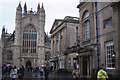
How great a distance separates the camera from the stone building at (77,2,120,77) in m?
15.6

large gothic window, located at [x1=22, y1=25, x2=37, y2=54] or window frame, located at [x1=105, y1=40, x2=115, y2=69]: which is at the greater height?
large gothic window, located at [x1=22, y1=25, x2=37, y2=54]

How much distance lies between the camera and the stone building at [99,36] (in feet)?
51.3

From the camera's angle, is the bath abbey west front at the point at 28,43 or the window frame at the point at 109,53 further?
the bath abbey west front at the point at 28,43

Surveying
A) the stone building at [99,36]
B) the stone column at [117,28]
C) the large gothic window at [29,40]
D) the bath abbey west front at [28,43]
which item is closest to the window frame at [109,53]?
the stone building at [99,36]

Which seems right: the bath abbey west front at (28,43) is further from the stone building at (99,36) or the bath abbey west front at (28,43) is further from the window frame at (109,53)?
the window frame at (109,53)

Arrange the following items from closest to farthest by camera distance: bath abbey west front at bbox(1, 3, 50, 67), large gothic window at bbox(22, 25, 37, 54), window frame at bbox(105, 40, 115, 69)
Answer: window frame at bbox(105, 40, 115, 69)
bath abbey west front at bbox(1, 3, 50, 67)
large gothic window at bbox(22, 25, 37, 54)

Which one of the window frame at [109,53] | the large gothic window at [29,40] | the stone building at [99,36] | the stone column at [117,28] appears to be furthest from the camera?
the large gothic window at [29,40]

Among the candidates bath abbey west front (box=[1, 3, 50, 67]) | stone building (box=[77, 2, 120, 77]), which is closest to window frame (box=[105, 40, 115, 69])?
stone building (box=[77, 2, 120, 77])

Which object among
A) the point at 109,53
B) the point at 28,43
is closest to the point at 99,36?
the point at 109,53

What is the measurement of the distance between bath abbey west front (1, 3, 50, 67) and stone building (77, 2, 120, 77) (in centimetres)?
4280

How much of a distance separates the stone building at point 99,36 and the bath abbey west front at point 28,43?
42.8 meters

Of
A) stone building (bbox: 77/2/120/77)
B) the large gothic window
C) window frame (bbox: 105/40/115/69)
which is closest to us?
stone building (bbox: 77/2/120/77)

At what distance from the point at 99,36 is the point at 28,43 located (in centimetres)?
4979

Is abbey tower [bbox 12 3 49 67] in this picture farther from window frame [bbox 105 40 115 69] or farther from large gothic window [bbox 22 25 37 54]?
window frame [bbox 105 40 115 69]
